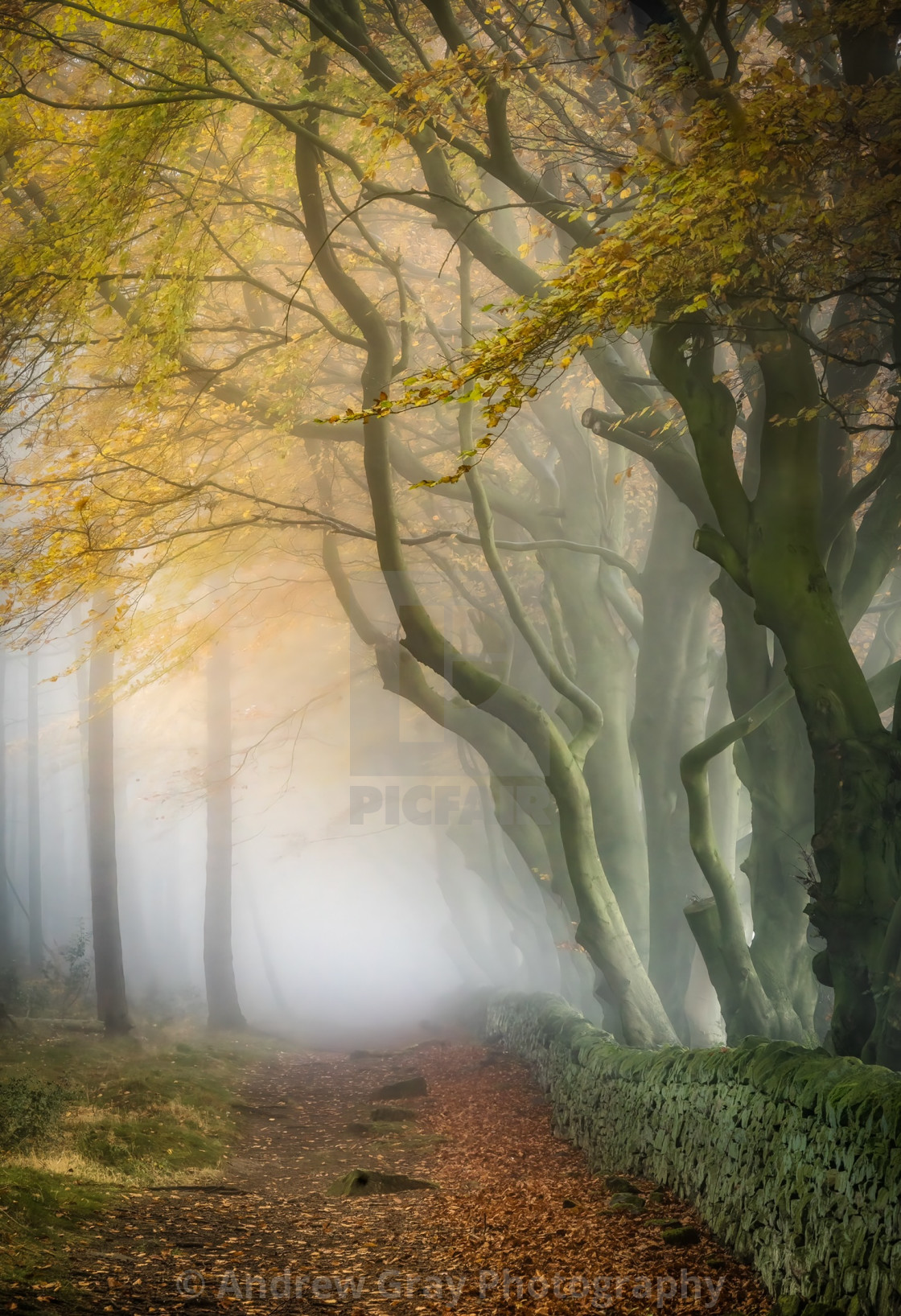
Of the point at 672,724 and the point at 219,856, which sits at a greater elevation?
the point at 672,724

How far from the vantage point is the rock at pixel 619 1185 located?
19.6 feet

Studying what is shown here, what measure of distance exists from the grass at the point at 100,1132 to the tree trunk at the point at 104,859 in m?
0.57

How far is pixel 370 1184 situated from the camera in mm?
6605

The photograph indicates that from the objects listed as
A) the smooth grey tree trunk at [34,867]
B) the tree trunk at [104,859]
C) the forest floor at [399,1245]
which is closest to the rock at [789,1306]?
the forest floor at [399,1245]

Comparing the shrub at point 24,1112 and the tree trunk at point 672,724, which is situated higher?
the tree trunk at point 672,724

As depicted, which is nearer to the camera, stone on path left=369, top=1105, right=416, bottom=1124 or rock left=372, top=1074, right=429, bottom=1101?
stone on path left=369, top=1105, right=416, bottom=1124

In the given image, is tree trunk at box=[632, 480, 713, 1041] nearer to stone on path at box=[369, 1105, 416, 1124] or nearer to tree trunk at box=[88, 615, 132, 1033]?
stone on path at box=[369, 1105, 416, 1124]

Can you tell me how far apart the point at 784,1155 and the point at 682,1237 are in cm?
104

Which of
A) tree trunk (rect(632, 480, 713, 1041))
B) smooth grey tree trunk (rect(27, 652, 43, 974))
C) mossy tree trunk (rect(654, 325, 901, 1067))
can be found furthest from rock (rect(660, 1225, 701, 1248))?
smooth grey tree trunk (rect(27, 652, 43, 974))

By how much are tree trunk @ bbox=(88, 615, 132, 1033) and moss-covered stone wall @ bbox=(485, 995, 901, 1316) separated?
325 inches

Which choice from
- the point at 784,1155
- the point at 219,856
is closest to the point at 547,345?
the point at 784,1155

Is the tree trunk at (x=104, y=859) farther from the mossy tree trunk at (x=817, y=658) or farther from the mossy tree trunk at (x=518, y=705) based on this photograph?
the mossy tree trunk at (x=817, y=658)

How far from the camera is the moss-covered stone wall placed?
3434mm

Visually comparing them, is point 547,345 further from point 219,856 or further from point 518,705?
point 219,856
